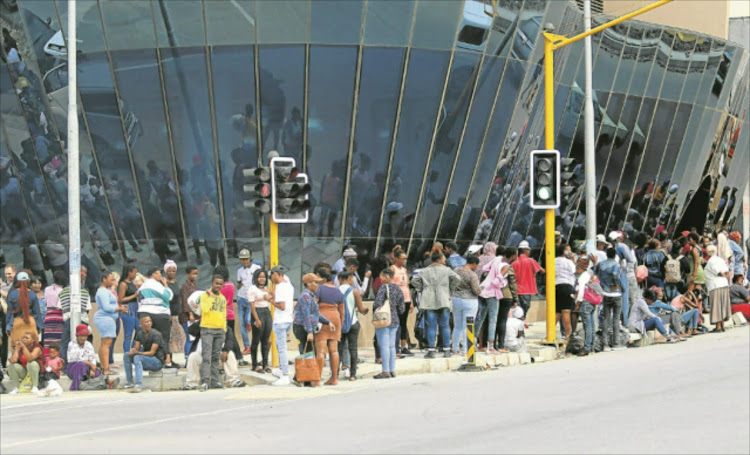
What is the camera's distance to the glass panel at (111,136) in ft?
90.8

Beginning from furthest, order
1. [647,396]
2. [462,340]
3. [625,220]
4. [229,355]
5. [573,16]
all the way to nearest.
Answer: [625,220] < [573,16] < [462,340] < [229,355] < [647,396]

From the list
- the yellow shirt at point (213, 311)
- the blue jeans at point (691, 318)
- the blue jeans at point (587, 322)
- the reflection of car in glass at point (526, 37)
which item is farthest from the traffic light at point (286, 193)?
the reflection of car in glass at point (526, 37)

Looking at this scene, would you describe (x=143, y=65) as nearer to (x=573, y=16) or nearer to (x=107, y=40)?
(x=107, y=40)

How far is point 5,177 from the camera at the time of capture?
29.4m

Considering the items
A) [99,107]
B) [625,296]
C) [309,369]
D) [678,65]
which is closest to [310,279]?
[309,369]

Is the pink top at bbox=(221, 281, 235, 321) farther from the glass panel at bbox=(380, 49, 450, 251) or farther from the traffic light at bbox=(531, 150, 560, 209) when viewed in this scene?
the glass panel at bbox=(380, 49, 450, 251)

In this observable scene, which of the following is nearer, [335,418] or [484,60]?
[335,418]

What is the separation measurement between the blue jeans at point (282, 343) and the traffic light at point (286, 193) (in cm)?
151

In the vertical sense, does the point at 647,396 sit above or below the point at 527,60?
below

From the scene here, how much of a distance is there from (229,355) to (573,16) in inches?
698

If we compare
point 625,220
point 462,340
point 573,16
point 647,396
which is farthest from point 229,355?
point 625,220

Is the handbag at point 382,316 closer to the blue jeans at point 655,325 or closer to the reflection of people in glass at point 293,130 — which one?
the blue jeans at point 655,325

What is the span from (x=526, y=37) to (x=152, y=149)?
8.85 m

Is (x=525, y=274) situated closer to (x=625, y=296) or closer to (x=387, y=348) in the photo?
(x=625, y=296)
